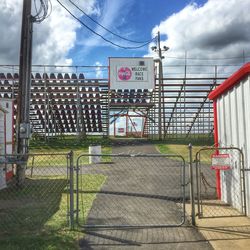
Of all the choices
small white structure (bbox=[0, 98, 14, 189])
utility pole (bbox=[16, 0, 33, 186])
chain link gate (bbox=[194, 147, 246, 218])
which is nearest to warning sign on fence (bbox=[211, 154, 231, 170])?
chain link gate (bbox=[194, 147, 246, 218])

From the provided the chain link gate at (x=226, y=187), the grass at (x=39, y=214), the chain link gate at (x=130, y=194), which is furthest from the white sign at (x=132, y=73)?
the chain link gate at (x=226, y=187)

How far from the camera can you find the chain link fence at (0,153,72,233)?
711cm

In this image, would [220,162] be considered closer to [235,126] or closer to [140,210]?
[235,126]

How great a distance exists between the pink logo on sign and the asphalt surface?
11628 millimetres

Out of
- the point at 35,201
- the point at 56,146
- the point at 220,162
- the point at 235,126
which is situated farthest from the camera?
the point at 56,146

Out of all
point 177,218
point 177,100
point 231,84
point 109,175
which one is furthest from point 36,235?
point 177,100

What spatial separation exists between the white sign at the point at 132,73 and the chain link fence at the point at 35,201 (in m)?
12.0

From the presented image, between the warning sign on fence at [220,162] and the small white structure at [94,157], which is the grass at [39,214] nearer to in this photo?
the warning sign on fence at [220,162]

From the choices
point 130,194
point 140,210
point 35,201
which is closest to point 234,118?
point 140,210

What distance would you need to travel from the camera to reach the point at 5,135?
40.0ft

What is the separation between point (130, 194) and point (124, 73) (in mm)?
16558

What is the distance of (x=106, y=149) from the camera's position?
2102cm

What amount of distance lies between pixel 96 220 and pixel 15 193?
3892 mm

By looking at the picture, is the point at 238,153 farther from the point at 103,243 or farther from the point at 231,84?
the point at 103,243
